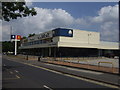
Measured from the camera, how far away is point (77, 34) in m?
63.8

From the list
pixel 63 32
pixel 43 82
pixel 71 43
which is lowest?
pixel 43 82

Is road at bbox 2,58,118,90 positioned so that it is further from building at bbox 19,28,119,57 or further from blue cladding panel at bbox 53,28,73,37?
blue cladding panel at bbox 53,28,73,37

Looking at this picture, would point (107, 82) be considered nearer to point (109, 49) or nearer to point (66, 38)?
point (66, 38)

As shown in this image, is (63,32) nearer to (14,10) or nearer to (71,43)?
(71,43)

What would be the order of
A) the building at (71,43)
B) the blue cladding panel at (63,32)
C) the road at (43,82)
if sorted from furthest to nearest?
the blue cladding panel at (63,32) < the building at (71,43) < the road at (43,82)

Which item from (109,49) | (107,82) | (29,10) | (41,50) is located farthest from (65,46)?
(107,82)

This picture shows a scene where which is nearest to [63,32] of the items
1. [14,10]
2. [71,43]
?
[71,43]

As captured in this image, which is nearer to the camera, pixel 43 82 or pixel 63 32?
pixel 43 82

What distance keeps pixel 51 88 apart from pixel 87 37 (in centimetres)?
5580

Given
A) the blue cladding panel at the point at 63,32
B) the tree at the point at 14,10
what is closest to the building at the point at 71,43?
the blue cladding panel at the point at 63,32

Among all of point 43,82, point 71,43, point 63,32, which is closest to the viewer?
point 43,82

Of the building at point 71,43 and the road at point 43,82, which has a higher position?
the building at point 71,43

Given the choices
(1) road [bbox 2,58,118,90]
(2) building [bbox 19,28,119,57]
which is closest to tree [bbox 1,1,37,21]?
(1) road [bbox 2,58,118,90]

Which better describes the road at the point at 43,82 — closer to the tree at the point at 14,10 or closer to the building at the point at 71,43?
the tree at the point at 14,10
